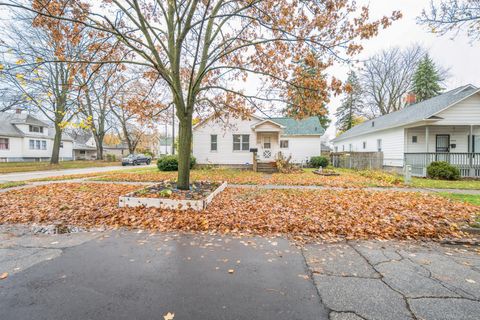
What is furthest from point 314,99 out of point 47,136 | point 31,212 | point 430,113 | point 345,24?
point 47,136

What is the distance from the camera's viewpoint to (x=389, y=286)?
270 centimetres

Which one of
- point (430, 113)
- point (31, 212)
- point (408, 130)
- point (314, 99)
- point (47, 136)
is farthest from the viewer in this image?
point (47, 136)

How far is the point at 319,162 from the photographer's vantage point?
68.9 feet

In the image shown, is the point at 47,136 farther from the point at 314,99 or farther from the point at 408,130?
the point at 408,130

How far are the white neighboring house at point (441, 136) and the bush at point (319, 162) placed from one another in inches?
191

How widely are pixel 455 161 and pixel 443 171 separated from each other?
256cm

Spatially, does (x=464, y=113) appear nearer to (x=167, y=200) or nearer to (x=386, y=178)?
(x=386, y=178)

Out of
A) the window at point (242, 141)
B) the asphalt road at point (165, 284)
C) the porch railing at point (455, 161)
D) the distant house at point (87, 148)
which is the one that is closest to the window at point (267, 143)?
the window at point (242, 141)

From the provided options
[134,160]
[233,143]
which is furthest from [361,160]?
[134,160]

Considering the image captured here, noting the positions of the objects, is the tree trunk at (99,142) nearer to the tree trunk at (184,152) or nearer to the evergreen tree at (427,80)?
the tree trunk at (184,152)

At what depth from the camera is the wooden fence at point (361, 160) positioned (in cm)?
1792

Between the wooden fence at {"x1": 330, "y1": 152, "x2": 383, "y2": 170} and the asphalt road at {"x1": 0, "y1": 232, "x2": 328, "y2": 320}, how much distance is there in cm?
1739

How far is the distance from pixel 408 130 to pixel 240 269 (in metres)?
18.5

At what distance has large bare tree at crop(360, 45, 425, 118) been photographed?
33438mm
